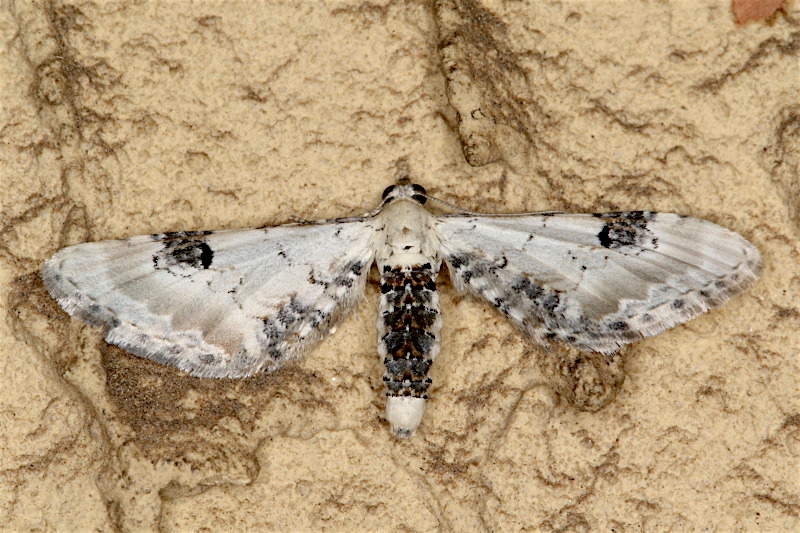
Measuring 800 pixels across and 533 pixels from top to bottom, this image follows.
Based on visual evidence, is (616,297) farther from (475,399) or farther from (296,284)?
(296,284)

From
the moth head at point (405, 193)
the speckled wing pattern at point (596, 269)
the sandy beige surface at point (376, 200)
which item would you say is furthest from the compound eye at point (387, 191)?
the speckled wing pattern at point (596, 269)

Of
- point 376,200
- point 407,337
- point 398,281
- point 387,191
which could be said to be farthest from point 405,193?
point 407,337

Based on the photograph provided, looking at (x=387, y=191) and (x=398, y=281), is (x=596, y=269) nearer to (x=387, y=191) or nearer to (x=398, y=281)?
(x=398, y=281)

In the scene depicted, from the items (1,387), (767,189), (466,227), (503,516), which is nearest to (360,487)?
(503,516)

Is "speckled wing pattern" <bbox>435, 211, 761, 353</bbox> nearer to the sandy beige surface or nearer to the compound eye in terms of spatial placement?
the sandy beige surface

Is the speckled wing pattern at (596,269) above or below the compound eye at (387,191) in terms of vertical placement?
below

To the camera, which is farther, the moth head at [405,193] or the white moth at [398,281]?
the moth head at [405,193]

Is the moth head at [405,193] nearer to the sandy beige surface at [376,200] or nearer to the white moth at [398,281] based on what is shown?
the white moth at [398,281]
